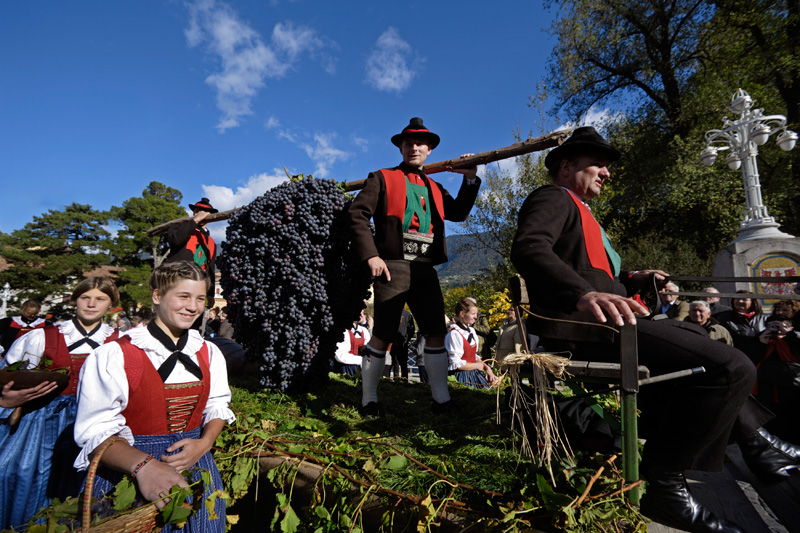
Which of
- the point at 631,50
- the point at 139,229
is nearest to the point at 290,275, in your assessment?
the point at 631,50

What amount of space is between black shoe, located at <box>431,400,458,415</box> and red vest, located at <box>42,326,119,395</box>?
7.55 feet

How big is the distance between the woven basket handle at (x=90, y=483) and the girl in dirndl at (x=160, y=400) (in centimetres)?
3

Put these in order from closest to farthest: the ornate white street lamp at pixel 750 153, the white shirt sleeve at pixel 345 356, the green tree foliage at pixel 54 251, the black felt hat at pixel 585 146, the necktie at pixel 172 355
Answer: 1. the necktie at pixel 172 355
2. the black felt hat at pixel 585 146
3. the white shirt sleeve at pixel 345 356
4. the ornate white street lamp at pixel 750 153
5. the green tree foliage at pixel 54 251

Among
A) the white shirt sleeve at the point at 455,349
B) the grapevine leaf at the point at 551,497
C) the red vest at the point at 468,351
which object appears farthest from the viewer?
the red vest at the point at 468,351

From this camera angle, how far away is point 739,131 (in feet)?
39.3

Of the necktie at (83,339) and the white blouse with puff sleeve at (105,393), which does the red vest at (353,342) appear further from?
the white blouse with puff sleeve at (105,393)

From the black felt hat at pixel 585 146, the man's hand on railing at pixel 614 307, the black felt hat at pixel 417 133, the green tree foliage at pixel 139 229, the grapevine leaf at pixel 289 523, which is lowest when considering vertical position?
the grapevine leaf at pixel 289 523

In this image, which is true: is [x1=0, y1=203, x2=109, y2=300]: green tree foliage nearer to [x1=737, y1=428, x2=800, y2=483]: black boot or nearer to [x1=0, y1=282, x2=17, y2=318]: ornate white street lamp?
[x1=0, y1=282, x2=17, y2=318]: ornate white street lamp

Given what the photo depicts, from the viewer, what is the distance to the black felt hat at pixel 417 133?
3.37 meters

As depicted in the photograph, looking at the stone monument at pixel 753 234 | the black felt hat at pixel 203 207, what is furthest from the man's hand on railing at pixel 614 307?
the stone monument at pixel 753 234

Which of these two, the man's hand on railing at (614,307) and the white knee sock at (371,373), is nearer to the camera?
the man's hand on railing at (614,307)

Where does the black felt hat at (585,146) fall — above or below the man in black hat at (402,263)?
above

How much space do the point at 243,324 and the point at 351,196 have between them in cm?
138

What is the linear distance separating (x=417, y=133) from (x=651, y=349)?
228cm
